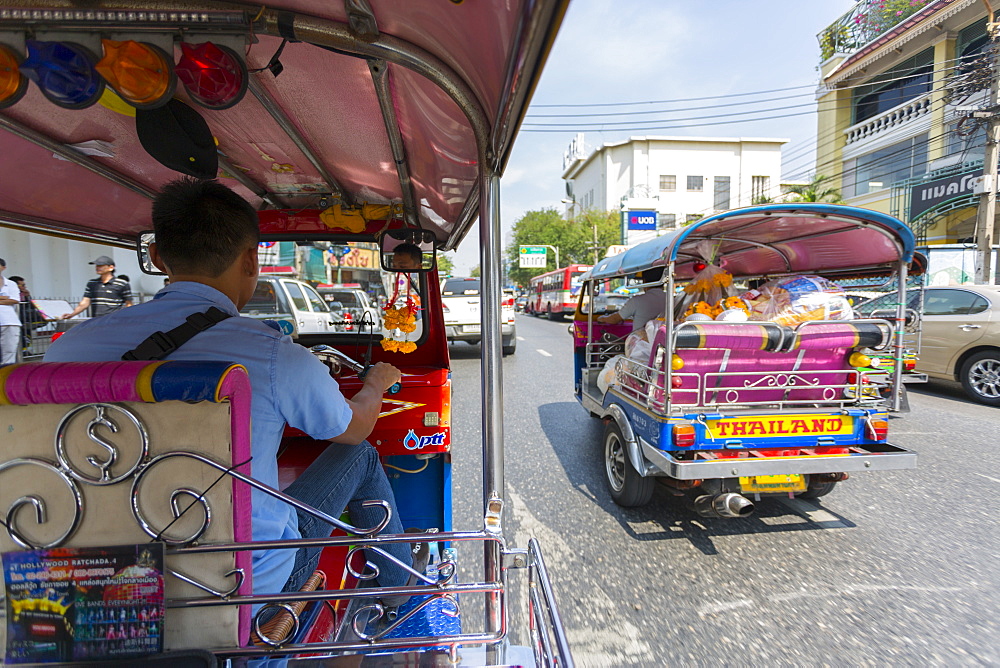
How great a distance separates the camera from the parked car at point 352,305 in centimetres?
307

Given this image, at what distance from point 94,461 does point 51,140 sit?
157 centimetres

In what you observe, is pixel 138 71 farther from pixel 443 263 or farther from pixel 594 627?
pixel 443 263

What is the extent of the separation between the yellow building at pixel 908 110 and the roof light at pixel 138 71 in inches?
672

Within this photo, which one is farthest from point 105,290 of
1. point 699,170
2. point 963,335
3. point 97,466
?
point 699,170

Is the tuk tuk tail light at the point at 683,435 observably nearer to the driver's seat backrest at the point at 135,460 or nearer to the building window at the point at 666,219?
the driver's seat backrest at the point at 135,460

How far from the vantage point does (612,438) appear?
409 centimetres

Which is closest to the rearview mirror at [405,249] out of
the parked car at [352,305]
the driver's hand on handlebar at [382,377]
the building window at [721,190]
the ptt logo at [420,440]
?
the parked car at [352,305]

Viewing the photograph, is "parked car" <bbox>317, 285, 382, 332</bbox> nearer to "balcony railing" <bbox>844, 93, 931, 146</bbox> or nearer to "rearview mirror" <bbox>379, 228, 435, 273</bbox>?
"rearview mirror" <bbox>379, 228, 435, 273</bbox>

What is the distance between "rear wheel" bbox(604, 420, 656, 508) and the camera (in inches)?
144

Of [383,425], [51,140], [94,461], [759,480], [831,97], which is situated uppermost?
[831,97]

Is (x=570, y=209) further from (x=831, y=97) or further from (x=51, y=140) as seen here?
(x=51, y=140)

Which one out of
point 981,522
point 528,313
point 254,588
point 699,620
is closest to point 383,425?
point 254,588

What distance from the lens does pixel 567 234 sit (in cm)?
3997

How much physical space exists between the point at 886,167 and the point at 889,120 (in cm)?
168
